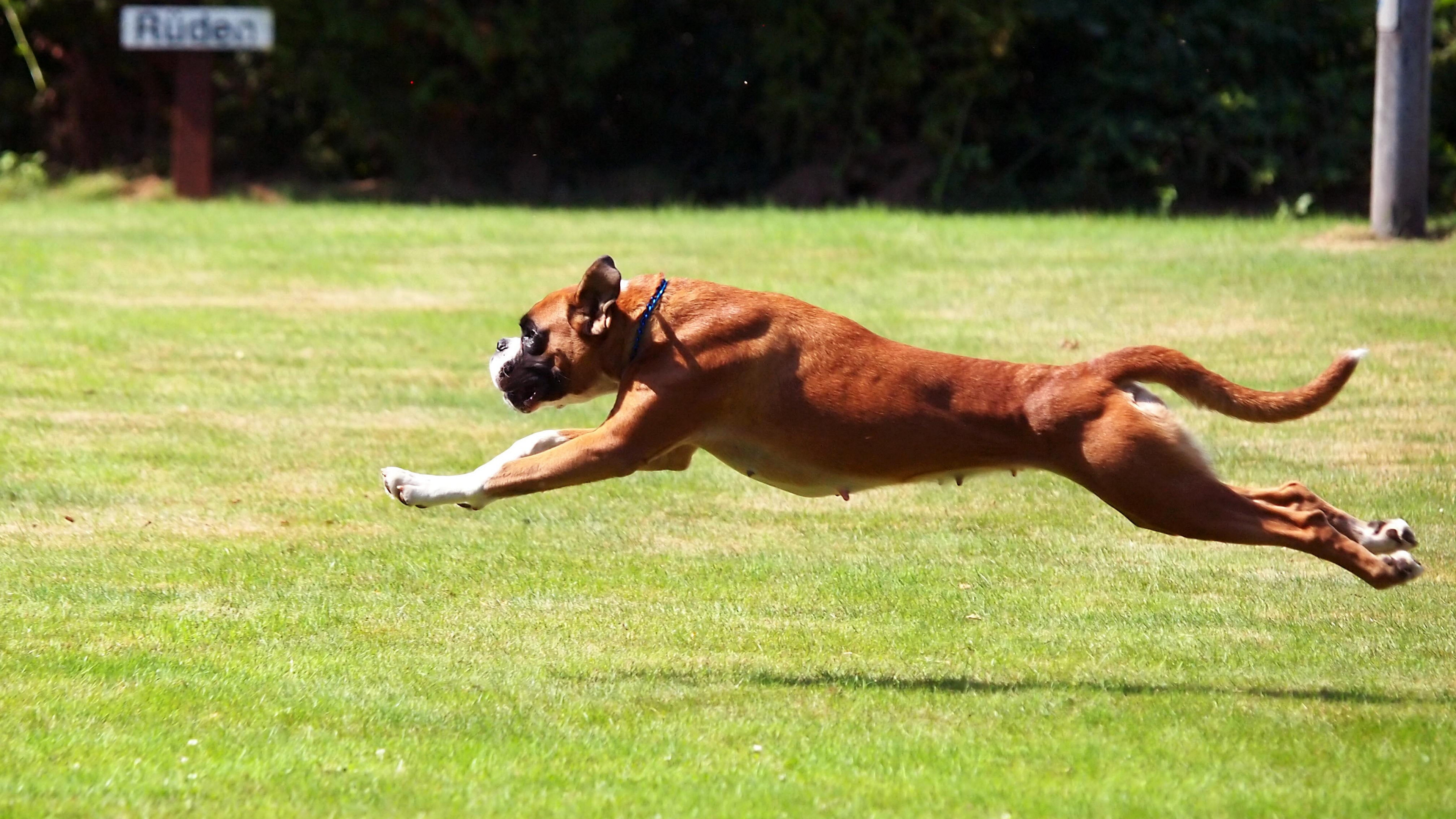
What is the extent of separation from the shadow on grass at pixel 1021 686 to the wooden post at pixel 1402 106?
10.9 meters

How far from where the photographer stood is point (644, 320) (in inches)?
275

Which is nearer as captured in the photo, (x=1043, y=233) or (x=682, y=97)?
(x=1043, y=233)

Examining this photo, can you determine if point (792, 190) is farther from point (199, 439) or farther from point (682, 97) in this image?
point (199, 439)

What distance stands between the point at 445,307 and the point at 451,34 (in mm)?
8576

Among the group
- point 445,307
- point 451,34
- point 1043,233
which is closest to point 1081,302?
point 1043,233

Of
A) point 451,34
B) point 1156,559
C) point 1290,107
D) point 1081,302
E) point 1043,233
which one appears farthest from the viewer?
point 451,34

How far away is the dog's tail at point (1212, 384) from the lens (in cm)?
677

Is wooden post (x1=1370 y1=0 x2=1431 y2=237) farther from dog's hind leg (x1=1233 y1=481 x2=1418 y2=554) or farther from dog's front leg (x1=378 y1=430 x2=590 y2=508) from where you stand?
dog's front leg (x1=378 y1=430 x2=590 y2=508)

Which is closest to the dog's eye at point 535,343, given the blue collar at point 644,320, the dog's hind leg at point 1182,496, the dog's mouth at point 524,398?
the dog's mouth at point 524,398

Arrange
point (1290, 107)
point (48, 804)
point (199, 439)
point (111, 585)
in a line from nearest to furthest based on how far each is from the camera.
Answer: point (48, 804), point (111, 585), point (199, 439), point (1290, 107)

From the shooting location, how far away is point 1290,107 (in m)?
22.5

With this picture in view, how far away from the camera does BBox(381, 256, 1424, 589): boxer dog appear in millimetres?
6562

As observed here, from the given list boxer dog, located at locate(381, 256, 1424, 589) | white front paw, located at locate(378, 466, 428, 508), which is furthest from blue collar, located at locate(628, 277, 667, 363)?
white front paw, located at locate(378, 466, 428, 508)

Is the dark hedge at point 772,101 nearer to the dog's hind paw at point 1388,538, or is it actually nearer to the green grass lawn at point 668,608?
the green grass lawn at point 668,608
